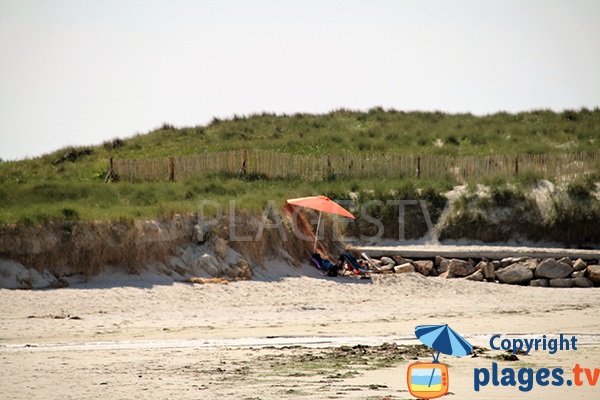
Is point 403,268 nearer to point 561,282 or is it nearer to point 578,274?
point 561,282

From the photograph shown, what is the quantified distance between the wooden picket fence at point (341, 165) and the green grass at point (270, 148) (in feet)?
1.75

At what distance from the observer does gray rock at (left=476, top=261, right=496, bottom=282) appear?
1000 inches

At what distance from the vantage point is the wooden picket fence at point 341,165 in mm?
30891

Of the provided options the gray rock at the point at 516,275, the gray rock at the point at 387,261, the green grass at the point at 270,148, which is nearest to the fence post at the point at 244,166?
the green grass at the point at 270,148

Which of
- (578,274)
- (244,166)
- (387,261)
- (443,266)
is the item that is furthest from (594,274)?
(244,166)

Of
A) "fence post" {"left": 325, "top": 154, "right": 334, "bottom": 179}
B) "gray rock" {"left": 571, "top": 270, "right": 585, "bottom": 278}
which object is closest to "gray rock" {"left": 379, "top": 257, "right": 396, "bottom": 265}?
"gray rock" {"left": 571, "top": 270, "right": 585, "bottom": 278}

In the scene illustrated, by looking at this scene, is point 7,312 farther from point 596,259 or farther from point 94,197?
point 596,259

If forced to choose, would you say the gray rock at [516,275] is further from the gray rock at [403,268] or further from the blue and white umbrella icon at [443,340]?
the blue and white umbrella icon at [443,340]

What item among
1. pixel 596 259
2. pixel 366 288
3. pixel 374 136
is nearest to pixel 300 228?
pixel 366 288

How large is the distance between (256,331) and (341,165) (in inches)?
564

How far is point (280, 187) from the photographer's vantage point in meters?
29.9

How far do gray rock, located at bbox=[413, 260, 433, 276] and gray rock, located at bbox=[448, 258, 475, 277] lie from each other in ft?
1.33

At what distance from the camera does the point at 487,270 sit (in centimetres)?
2542

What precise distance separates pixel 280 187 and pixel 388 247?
4.40 m
